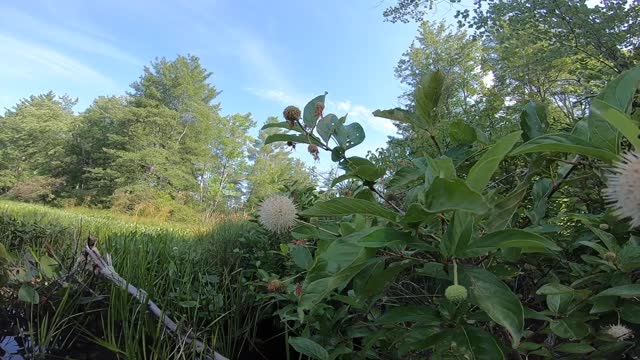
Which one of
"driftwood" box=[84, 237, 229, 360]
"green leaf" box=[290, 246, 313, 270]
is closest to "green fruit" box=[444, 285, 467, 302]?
"green leaf" box=[290, 246, 313, 270]

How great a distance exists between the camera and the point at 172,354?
69.3 inches

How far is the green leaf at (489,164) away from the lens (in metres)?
0.53

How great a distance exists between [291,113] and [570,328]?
0.72 metres

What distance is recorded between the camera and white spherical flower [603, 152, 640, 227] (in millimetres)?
448

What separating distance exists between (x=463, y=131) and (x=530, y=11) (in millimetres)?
7166

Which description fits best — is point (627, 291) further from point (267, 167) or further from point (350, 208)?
point (267, 167)

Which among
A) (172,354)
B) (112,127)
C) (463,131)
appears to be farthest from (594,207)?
(112,127)

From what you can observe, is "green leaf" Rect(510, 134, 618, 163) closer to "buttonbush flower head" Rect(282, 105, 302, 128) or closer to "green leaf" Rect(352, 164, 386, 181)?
"green leaf" Rect(352, 164, 386, 181)

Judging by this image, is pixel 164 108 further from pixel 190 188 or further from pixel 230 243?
pixel 230 243

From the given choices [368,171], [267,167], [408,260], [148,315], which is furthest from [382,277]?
[267,167]

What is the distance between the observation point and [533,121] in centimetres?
88

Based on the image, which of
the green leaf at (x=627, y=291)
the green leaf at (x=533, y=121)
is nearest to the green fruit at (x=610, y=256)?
the green leaf at (x=627, y=291)

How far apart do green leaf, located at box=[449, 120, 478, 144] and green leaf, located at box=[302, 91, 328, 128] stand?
0.30 m

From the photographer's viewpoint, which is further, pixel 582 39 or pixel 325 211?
pixel 582 39
